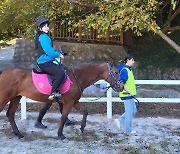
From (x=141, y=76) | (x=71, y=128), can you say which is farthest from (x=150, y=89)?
(x=71, y=128)

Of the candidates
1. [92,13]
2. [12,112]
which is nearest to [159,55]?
[92,13]

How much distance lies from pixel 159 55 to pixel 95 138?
29.8 ft

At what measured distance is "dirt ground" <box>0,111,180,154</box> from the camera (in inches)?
254

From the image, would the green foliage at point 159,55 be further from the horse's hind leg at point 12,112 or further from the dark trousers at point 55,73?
the dark trousers at point 55,73

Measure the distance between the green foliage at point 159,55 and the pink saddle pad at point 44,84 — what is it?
8.80 m

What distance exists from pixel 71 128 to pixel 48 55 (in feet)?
6.57

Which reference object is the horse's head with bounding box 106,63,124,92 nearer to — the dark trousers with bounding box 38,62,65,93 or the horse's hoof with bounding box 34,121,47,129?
the dark trousers with bounding box 38,62,65,93

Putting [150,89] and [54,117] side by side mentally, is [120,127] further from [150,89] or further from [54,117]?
[150,89]

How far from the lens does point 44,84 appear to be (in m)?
6.99

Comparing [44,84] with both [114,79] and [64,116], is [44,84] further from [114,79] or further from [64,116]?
[114,79]

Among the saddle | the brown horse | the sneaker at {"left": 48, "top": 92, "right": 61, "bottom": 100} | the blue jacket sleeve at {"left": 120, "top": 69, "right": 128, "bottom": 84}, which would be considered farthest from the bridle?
the sneaker at {"left": 48, "top": 92, "right": 61, "bottom": 100}

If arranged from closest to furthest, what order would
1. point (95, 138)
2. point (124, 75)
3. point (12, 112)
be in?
point (95, 138), point (124, 75), point (12, 112)

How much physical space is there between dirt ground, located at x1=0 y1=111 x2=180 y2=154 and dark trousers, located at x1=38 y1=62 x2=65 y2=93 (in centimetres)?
111

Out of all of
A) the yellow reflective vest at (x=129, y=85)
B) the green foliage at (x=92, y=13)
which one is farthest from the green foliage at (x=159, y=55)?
the yellow reflective vest at (x=129, y=85)
